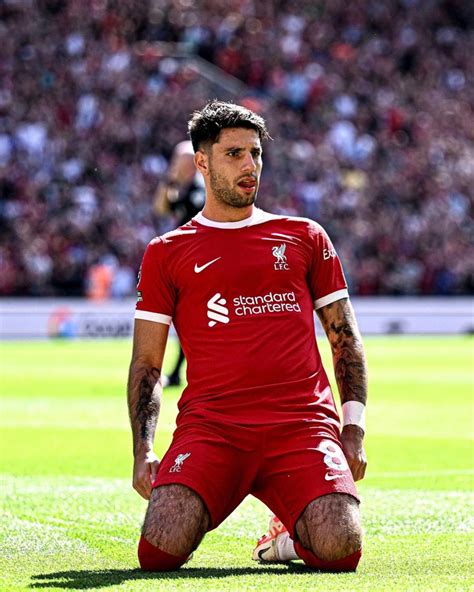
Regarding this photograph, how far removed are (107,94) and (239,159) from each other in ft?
89.0

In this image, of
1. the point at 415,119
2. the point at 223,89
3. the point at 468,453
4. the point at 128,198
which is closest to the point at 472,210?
the point at 415,119

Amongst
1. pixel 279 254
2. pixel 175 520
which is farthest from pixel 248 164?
pixel 175 520

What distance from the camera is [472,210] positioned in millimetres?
35875

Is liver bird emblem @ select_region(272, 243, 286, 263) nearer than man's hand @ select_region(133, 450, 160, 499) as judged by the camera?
No

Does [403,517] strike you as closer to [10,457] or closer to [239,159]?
[239,159]

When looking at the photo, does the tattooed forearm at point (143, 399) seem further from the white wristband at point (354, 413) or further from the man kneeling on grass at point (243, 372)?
the white wristband at point (354, 413)

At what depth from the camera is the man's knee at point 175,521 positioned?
18.6ft

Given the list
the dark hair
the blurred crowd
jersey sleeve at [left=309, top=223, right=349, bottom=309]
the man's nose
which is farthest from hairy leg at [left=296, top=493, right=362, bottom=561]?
the blurred crowd

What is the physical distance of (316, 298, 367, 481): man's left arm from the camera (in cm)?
608

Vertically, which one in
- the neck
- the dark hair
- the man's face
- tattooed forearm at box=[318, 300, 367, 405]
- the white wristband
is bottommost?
the white wristband

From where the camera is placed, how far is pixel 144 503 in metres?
8.04

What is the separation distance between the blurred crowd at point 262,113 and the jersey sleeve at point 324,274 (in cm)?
2275

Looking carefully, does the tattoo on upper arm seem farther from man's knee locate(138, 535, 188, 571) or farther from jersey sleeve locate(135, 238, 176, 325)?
man's knee locate(138, 535, 188, 571)

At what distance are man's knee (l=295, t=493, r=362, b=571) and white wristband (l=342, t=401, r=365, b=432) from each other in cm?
44
